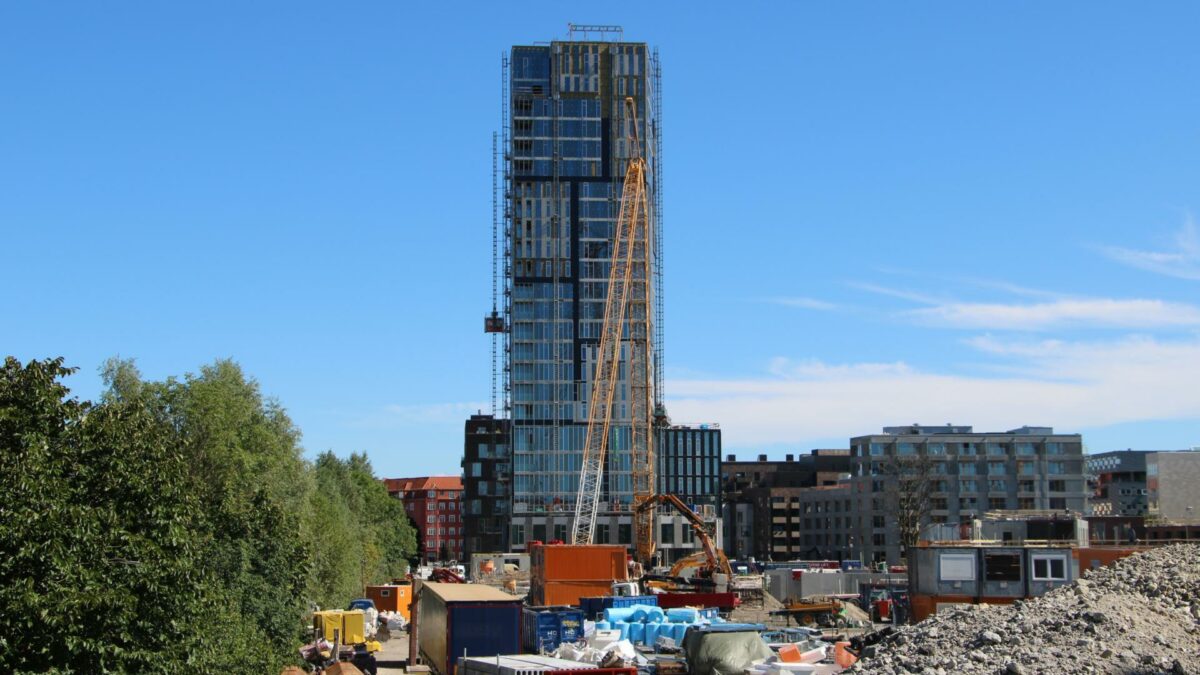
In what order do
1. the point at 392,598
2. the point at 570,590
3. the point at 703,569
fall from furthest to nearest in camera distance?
the point at 703,569 < the point at 392,598 < the point at 570,590

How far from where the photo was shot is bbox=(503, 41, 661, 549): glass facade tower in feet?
594

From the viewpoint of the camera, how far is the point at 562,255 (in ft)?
602

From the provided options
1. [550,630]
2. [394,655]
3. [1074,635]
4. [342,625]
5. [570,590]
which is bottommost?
[394,655]

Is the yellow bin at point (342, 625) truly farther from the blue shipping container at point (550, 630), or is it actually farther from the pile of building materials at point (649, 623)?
the blue shipping container at point (550, 630)

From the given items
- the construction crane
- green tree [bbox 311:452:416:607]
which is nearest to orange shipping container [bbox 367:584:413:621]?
green tree [bbox 311:452:416:607]

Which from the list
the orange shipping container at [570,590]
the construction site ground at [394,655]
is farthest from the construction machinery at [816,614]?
the construction site ground at [394,655]

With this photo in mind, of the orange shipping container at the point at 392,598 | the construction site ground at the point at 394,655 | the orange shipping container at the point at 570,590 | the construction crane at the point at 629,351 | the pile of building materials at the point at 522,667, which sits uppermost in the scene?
the construction crane at the point at 629,351

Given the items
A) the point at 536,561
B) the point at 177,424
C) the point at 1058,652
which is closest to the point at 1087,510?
the point at 536,561

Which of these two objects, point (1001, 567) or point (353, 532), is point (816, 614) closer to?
point (1001, 567)

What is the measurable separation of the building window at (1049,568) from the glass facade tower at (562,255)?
118m

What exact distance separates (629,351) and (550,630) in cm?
12602

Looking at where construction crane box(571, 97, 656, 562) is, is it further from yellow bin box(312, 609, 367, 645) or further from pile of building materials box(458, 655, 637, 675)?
pile of building materials box(458, 655, 637, 675)

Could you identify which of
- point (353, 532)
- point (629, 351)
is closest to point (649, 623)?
point (353, 532)

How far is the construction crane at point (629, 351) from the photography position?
16325 cm
